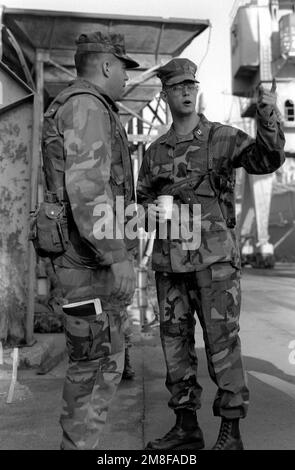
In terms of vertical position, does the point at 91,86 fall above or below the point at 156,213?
above

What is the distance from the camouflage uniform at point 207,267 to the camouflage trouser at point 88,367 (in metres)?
0.65

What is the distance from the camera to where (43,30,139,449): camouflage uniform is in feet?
6.38

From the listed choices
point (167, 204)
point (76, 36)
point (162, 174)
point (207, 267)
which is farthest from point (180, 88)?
point (76, 36)

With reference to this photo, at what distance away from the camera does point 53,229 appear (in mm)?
2059

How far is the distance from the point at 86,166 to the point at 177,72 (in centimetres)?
102

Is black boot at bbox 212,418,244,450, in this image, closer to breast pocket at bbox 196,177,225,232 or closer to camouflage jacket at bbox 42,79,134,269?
breast pocket at bbox 196,177,225,232

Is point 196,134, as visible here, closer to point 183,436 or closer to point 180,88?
point 180,88

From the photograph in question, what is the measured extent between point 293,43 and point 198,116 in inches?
938

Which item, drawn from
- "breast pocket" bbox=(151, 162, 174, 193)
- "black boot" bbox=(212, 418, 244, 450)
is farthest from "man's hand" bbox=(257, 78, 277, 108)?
"black boot" bbox=(212, 418, 244, 450)

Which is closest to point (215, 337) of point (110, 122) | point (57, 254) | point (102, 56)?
point (57, 254)

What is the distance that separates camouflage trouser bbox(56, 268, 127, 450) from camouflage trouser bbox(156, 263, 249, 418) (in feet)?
2.12

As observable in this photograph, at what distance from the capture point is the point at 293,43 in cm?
2398

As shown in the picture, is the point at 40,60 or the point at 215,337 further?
the point at 40,60
